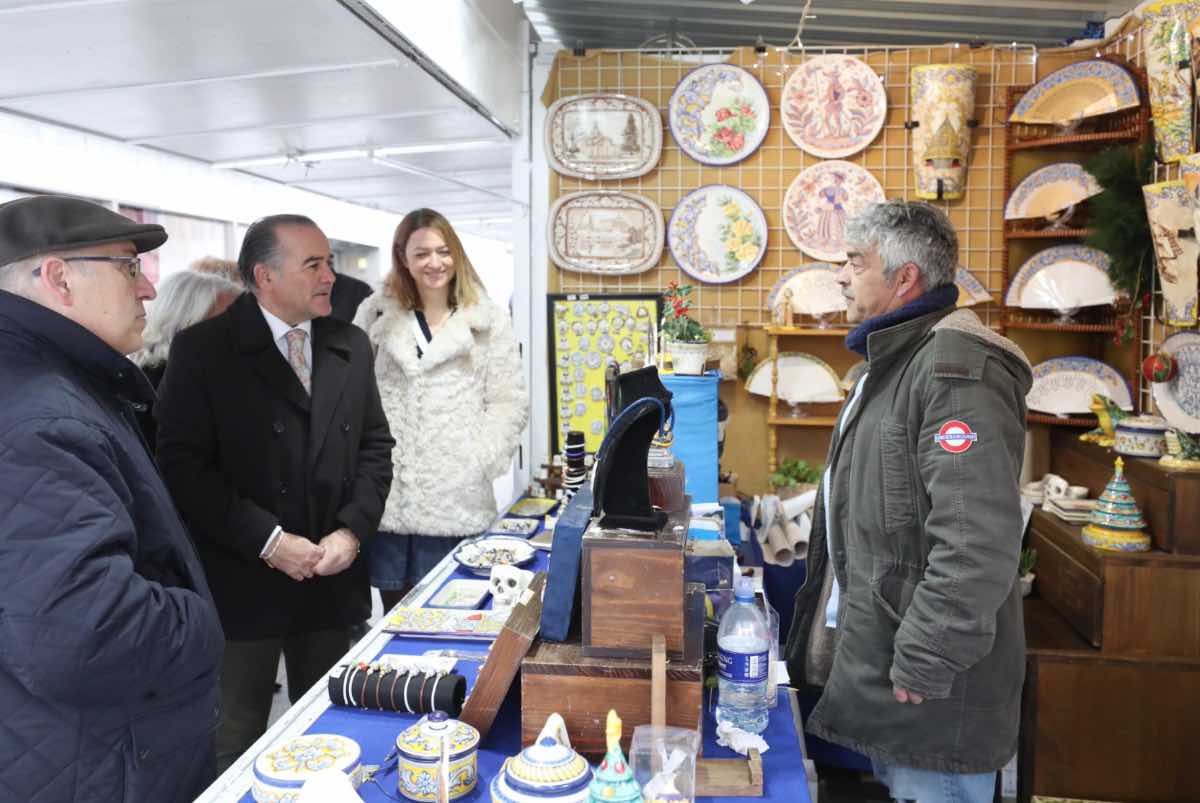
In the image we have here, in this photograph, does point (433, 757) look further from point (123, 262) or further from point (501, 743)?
point (123, 262)

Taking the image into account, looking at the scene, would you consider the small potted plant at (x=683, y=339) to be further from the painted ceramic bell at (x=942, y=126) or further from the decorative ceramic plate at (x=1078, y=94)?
the decorative ceramic plate at (x=1078, y=94)


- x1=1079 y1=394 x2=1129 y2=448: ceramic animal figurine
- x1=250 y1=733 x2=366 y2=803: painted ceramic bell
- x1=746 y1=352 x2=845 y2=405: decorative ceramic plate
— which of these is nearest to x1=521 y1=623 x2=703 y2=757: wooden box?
x1=250 y1=733 x2=366 y2=803: painted ceramic bell

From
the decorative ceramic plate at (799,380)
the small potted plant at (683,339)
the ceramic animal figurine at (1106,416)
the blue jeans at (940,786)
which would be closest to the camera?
the blue jeans at (940,786)

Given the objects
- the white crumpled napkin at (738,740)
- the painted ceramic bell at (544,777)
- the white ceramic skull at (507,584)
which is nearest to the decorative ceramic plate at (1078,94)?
the white ceramic skull at (507,584)

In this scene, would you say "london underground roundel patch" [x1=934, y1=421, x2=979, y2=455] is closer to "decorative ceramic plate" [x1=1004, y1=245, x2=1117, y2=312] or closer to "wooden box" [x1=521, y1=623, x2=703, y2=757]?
"wooden box" [x1=521, y1=623, x2=703, y2=757]

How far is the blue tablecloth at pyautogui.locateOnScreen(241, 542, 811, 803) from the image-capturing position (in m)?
1.45

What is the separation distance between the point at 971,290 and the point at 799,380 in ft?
2.79

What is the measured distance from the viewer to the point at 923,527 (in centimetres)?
180

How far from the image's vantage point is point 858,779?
330 cm

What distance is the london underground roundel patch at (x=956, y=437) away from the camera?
1.71 metres

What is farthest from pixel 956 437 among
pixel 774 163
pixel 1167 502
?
pixel 774 163

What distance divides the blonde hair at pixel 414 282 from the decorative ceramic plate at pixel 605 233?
4.17 feet

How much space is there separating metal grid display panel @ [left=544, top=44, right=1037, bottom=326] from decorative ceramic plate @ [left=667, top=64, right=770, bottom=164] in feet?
0.16

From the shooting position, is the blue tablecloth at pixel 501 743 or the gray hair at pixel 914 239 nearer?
the blue tablecloth at pixel 501 743
